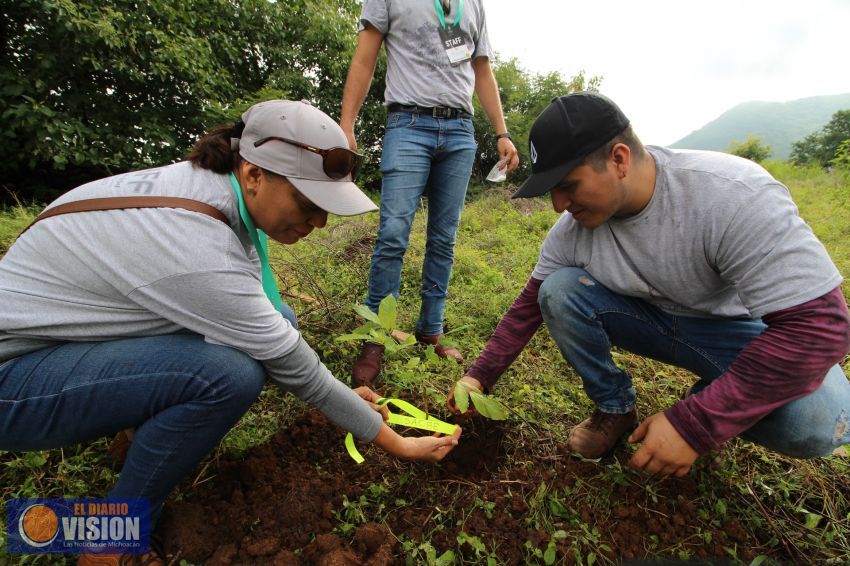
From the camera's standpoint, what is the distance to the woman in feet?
3.45

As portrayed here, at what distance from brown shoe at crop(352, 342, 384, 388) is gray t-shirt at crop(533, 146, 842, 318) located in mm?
873

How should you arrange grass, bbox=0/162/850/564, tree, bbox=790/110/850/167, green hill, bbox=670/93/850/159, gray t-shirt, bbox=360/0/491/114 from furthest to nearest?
green hill, bbox=670/93/850/159
tree, bbox=790/110/850/167
gray t-shirt, bbox=360/0/491/114
grass, bbox=0/162/850/564

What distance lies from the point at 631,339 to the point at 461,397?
27.0 inches

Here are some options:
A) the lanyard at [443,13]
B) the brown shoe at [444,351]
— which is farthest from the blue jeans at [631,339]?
the lanyard at [443,13]

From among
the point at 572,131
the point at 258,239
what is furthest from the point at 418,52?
the point at 258,239

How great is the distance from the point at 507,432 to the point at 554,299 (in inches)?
23.8

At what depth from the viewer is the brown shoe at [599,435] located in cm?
158

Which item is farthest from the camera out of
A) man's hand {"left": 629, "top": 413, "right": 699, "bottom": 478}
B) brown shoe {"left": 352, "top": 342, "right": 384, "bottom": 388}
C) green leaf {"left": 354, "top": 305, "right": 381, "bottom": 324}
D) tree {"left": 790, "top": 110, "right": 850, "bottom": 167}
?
tree {"left": 790, "top": 110, "right": 850, "bottom": 167}

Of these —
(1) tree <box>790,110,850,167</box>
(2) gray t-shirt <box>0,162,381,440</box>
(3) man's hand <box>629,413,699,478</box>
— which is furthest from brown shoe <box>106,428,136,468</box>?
(1) tree <box>790,110,850,167</box>

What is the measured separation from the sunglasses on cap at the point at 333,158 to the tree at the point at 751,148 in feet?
91.8

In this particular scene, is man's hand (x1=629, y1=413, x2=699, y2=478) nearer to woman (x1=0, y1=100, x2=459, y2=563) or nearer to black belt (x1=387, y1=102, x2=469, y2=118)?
woman (x1=0, y1=100, x2=459, y2=563)

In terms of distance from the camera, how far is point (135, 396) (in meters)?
1.11

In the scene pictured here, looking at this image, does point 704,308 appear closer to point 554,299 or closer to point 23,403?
point 554,299

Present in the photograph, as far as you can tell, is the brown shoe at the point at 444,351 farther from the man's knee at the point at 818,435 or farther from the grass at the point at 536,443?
the man's knee at the point at 818,435
